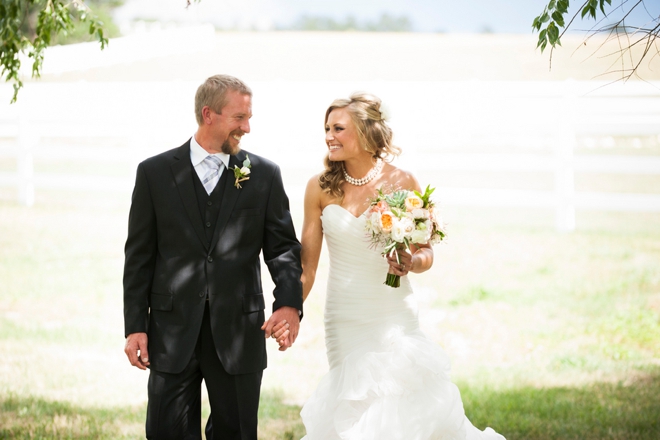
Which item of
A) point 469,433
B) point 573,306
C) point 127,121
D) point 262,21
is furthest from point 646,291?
point 262,21

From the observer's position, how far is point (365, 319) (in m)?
3.95

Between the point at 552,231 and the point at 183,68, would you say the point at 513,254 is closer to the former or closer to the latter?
the point at 552,231

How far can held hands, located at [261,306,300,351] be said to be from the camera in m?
3.51

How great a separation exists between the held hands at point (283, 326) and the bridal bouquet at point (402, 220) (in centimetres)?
54

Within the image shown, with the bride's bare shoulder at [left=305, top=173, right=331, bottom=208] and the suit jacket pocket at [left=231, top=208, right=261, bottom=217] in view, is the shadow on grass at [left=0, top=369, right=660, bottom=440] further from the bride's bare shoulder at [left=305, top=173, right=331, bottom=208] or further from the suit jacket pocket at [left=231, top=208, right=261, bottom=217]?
the suit jacket pocket at [left=231, top=208, right=261, bottom=217]

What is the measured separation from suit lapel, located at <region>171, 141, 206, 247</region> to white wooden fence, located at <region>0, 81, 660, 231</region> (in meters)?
7.64

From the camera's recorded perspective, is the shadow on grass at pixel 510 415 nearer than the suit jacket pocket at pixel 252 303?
No

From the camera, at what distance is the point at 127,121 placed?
1394 cm

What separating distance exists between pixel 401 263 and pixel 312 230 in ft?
2.02

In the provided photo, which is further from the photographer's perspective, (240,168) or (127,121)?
(127,121)

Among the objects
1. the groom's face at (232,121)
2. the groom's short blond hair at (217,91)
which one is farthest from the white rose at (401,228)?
the groom's short blond hair at (217,91)

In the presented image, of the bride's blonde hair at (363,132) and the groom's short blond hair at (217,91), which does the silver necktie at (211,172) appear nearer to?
the groom's short blond hair at (217,91)

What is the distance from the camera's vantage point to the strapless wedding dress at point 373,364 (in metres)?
3.68

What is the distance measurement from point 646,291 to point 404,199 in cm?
627
